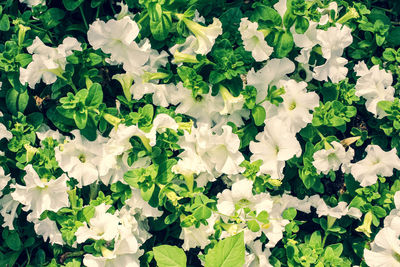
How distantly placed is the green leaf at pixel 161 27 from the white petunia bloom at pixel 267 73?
0.48m

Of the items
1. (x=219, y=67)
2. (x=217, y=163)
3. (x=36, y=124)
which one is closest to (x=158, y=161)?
(x=217, y=163)

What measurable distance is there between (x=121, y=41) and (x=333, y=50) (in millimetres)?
1093

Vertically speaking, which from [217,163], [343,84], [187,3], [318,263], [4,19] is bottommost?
[318,263]

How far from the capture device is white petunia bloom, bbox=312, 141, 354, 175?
2.31 meters

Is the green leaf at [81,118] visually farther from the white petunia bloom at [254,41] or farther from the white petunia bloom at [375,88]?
the white petunia bloom at [375,88]

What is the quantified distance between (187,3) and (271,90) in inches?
24.7

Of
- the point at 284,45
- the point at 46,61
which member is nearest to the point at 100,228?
the point at 46,61

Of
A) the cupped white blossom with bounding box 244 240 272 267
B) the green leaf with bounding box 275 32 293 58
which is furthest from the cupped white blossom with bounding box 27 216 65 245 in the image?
the green leaf with bounding box 275 32 293 58

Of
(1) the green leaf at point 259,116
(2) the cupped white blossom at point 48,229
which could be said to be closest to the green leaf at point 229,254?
(1) the green leaf at point 259,116

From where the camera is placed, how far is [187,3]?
232cm

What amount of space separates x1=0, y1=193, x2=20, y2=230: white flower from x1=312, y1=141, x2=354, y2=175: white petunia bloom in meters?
1.61

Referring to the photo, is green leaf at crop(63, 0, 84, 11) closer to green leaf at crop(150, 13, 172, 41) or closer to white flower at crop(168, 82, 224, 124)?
green leaf at crop(150, 13, 172, 41)

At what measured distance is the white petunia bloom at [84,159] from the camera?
7.36ft

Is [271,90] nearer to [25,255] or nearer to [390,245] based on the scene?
[390,245]
